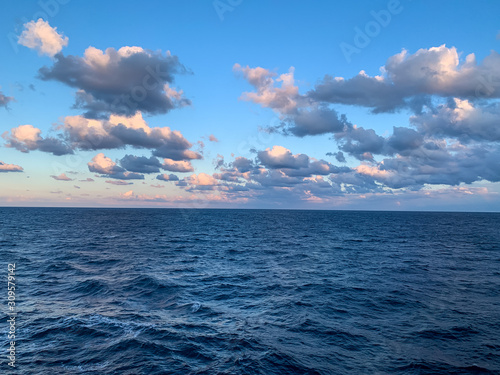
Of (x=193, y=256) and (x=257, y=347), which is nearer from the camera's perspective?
(x=257, y=347)

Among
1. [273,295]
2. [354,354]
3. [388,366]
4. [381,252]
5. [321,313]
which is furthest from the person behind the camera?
[381,252]

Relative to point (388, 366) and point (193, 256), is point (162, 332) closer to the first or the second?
point (388, 366)

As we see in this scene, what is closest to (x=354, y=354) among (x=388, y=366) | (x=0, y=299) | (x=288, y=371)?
(x=388, y=366)

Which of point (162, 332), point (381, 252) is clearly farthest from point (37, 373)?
point (381, 252)

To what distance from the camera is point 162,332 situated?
65.5 feet

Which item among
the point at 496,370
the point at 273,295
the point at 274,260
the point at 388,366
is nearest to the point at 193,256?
the point at 274,260

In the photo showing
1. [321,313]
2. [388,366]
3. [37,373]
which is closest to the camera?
[37,373]

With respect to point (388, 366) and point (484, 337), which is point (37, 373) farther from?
point (484, 337)

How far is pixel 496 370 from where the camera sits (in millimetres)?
15914

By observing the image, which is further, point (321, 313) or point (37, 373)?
point (321, 313)

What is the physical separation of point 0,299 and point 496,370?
35698 mm

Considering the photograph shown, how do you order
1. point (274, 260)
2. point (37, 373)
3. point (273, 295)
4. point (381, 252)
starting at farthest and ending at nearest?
point (381, 252)
point (274, 260)
point (273, 295)
point (37, 373)

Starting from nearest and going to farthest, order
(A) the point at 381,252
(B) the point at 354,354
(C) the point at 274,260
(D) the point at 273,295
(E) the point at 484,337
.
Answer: (B) the point at 354,354
(E) the point at 484,337
(D) the point at 273,295
(C) the point at 274,260
(A) the point at 381,252

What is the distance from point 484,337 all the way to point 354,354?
31.7ft
